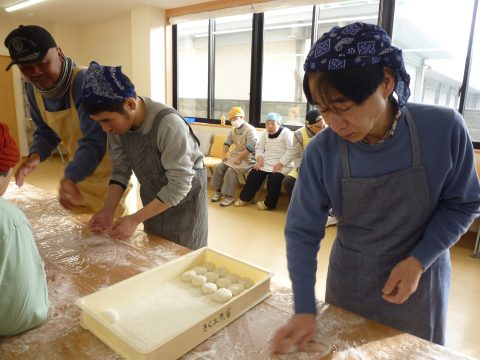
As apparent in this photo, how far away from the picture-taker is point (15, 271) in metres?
0.81

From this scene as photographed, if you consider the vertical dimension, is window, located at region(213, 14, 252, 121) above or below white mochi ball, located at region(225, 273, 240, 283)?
above

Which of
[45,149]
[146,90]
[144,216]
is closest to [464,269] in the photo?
[144,216]

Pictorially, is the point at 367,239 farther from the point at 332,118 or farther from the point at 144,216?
the point at 144,216

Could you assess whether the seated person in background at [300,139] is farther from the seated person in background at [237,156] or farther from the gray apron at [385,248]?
the gray apron at [385,248]

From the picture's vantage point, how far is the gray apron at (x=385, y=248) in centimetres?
90

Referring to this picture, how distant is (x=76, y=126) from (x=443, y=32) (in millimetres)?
3742

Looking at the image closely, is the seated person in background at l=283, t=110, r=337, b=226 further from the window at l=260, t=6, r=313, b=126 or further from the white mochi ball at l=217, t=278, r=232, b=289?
the white mochi ball at l=217, t=278, r=232, b=289

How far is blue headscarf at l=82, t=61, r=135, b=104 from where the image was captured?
1215mm

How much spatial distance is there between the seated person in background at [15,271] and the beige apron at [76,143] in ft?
2.95

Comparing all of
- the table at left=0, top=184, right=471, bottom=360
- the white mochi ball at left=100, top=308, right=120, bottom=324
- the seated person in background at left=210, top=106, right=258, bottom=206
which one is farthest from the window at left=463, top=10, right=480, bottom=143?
the white mochi ball at left=100, top=308, right=120, bottom=324

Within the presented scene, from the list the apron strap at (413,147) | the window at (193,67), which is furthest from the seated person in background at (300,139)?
the apron strap at (413,147)

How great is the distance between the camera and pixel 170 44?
6.02 meters

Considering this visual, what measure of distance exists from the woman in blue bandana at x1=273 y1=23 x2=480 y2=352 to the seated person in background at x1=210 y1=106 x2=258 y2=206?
12.3 feet

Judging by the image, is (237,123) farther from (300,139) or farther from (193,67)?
(193,67)
